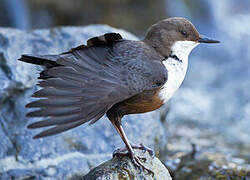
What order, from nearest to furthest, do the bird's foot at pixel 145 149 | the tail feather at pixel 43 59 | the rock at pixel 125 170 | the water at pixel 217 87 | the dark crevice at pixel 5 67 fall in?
1. the tail feather at pixel 43 59
2. the rock at pixel 125 170
3. the bird's foot at pixel 145 149
4. the dark crevice at pixel 5 67
5. the water at pixel 217 87

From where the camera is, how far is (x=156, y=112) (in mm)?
5051

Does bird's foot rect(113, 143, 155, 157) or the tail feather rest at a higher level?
the tail feather

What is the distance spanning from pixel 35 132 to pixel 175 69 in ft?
5.32

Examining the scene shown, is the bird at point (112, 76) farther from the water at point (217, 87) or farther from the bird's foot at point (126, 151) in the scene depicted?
the water at point (217, 87)

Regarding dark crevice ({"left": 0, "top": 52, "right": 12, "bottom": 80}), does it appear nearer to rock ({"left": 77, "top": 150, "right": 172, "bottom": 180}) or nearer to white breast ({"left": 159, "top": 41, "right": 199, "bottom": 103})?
rock ({"left": 77, "top": 150, "right": 172, "bottom": 180})

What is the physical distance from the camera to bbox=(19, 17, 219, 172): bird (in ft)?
8.99

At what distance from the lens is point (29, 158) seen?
4.21m

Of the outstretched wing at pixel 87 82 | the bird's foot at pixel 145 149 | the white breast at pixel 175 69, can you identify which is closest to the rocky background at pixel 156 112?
the bird's foot at pixel 145 149

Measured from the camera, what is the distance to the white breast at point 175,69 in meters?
3.36

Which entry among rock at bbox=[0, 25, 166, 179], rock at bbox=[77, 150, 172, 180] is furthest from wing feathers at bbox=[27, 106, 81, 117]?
rock at bbox=[0, 25, 166, 179]

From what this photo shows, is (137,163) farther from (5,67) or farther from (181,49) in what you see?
(5,67)

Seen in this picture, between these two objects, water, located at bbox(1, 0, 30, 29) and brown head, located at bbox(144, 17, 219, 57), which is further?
water, located at bbox(1, 0, 30, 29)

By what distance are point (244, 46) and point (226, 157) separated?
14.3 feet

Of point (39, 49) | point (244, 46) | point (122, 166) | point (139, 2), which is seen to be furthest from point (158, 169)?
point (139, 2)
